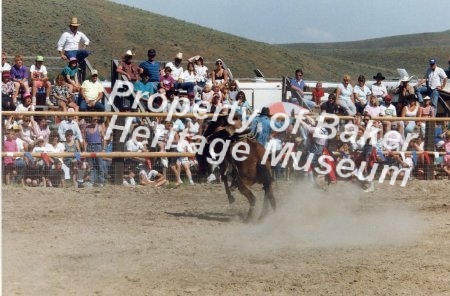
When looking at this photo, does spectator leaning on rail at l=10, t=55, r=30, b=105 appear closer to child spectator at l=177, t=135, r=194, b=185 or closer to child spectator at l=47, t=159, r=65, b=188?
child spectator at l=47, t=159, r=65, b=188

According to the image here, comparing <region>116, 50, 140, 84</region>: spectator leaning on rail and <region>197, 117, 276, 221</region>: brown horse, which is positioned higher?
<region>116, 50, 140, 84</region>: spectator leaning on rail

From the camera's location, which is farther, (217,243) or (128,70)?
(128,70)

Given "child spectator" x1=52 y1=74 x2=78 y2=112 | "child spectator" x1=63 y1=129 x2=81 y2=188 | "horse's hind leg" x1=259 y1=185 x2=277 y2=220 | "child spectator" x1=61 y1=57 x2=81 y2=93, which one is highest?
"child spectator" x1=61 y1=57 x2=81 y2=93

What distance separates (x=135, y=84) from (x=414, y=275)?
7873 mm

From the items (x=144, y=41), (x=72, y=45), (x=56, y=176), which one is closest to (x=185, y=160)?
(x=56, y=176)

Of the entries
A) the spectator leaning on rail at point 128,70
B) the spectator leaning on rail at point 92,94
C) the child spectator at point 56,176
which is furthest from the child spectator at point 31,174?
the spectator leaning on rail at point 128,70

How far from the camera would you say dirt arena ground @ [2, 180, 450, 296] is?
7539 mm

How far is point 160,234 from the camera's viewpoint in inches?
390

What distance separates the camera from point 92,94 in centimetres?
1431

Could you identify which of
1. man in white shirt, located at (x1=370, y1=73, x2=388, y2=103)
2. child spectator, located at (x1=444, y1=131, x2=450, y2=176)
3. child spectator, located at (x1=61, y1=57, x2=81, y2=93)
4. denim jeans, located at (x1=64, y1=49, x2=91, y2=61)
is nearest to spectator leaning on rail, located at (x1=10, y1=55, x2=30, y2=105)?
child spectator, located at (x1=61, y1=57, x2=81, y2=93)

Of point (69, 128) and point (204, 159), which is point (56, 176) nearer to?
point (69, 128)

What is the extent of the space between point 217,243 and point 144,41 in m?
55.5

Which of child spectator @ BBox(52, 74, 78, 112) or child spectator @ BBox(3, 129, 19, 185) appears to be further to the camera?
child spectator @ BBox(52, 74, 78, 112)

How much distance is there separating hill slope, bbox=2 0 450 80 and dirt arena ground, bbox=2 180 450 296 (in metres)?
36.9
